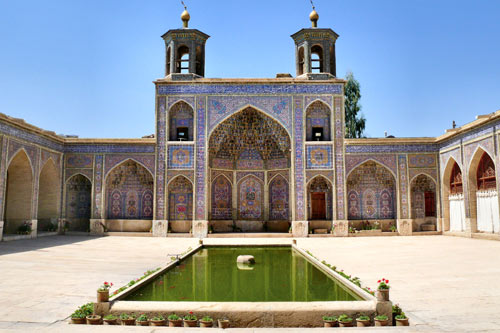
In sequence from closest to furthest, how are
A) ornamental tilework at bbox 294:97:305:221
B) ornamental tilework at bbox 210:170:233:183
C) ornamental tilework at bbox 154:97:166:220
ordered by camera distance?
ornamental tilework at bbox 294:97:305:221, ornamental tilework at bbox 154:97:166:220, ornamental tilework at bbox 210:170:233:183

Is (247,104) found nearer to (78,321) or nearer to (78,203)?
(78,203)

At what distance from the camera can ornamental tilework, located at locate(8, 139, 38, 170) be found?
11924 millimetres

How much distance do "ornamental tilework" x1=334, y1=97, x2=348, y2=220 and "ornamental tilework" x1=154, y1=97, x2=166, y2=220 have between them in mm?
6328

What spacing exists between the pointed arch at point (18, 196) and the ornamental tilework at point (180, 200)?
466cm

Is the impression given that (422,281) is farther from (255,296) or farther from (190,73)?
(190,73)

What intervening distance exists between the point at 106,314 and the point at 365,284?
132 inches

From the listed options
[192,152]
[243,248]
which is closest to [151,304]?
[243,248]

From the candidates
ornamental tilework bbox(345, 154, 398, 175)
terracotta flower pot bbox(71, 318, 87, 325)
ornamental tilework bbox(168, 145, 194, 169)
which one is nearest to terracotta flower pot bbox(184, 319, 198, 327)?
terracotta flower pot bbox(71, 318, 87, 325)

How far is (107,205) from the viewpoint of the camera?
1512cm

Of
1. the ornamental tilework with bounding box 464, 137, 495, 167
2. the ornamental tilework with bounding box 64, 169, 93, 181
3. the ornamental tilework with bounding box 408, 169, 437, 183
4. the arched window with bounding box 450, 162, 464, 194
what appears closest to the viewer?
the ornamental tilework with bounding box 464, 137, 495, 167

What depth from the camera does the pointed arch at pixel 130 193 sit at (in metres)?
15.3

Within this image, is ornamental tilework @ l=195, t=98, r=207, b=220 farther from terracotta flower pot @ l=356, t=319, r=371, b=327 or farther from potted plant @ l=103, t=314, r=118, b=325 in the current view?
terracotta flower pot @ l=356, t=319, r=371, b=327

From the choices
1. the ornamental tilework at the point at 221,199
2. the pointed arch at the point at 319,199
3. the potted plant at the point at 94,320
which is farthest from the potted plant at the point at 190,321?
the ornamental tilework at the point at 221,199

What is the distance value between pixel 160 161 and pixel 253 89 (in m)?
4.34
